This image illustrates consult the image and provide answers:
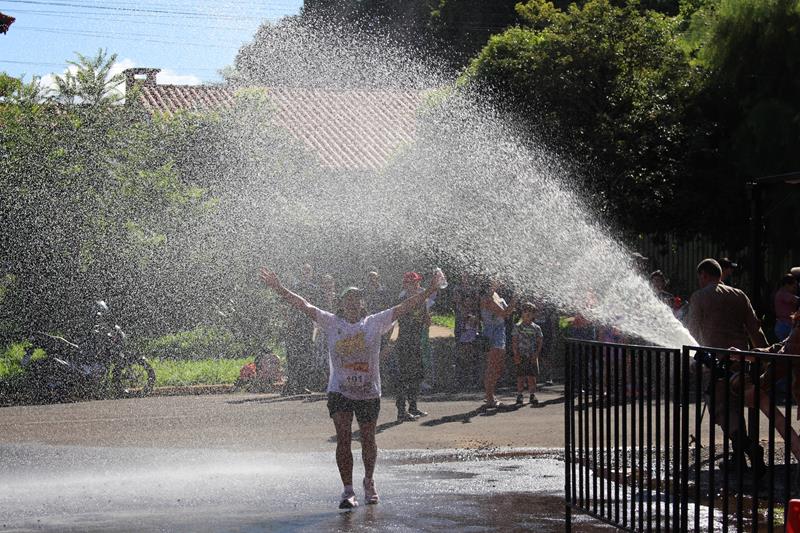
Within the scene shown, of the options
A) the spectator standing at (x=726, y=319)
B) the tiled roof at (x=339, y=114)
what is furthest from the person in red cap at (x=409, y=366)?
the tiled roof at (x=339, y=114)

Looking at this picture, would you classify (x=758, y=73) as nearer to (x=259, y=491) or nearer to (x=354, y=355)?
(x=354, y=355)

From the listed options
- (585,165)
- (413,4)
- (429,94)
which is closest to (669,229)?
(585,165)

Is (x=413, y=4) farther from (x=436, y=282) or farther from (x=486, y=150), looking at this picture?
(x=436, y=282)

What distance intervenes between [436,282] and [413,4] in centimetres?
3991

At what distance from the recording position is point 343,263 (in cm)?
2331

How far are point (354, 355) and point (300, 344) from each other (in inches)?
332

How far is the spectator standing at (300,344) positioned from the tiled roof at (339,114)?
60.8 ft

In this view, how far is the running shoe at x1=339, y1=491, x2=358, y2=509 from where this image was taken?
881cm

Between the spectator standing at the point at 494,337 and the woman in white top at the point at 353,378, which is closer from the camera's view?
the woman in white top at the point at 353,378

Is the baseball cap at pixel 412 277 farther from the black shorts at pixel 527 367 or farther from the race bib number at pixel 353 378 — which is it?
the race bib number at pixel 353 378

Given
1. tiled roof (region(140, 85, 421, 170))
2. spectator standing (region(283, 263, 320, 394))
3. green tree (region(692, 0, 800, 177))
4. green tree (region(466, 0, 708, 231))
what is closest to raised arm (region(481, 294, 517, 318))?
spectator standing (region(283, 263, 320, 394))

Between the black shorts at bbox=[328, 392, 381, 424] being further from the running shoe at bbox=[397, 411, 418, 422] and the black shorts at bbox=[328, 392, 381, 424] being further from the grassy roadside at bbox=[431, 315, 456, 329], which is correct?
the grassy roadside at bbox=[431, 315, 456, 329]

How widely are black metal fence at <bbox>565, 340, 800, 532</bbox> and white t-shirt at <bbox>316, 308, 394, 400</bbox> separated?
6.19 feet

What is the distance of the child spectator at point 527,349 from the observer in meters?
15.6
